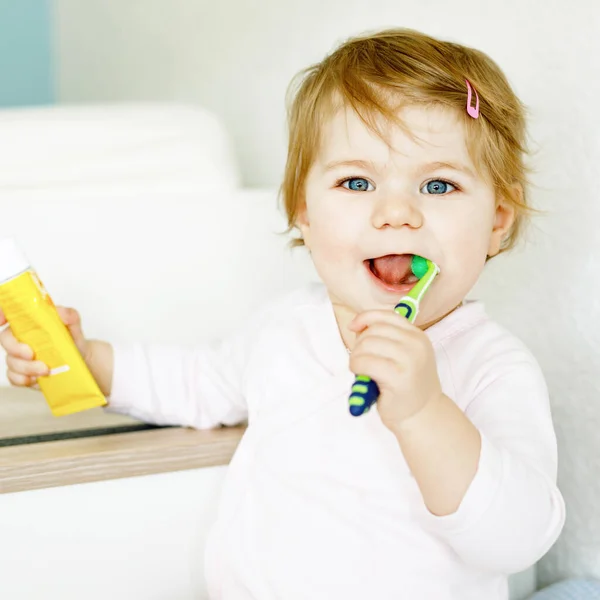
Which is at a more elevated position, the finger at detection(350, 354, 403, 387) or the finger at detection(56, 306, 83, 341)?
the finger at detection(350, 354, 403, 387)

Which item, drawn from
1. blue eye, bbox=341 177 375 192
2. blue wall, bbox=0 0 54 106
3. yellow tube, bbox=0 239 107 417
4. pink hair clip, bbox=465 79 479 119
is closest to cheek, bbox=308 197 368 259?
blue eye, bbox=341 177 375 192

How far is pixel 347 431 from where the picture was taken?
76cm

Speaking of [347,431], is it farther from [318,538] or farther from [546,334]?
[546,334]

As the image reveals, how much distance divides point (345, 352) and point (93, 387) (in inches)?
9.1

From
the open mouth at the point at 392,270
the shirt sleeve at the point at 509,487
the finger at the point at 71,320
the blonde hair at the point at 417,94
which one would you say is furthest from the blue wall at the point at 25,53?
the shirt sleeve at the point at 509,487

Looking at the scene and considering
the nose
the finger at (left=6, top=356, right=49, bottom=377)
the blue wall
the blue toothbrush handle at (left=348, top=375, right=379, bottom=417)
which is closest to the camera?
the blue toothbrush handle at (left=348, top=375, right=379, bottom=417)

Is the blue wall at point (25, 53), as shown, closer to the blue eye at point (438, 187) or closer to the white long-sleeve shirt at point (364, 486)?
the white long-sleeve shirt at point (364, 486)

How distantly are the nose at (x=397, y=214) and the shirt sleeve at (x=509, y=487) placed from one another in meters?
0.14

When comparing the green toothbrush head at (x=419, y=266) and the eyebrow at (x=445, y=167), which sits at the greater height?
the eyebrow at (x=445, y=167)

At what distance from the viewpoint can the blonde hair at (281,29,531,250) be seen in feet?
2.42

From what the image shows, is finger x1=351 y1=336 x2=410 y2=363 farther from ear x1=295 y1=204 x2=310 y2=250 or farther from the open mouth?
ear x1=295 y1=204 x2=310 y2=250

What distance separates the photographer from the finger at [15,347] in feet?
2.72

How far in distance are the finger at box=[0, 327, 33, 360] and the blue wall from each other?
1.79 metres

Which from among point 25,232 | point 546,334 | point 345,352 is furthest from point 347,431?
point 25,232
